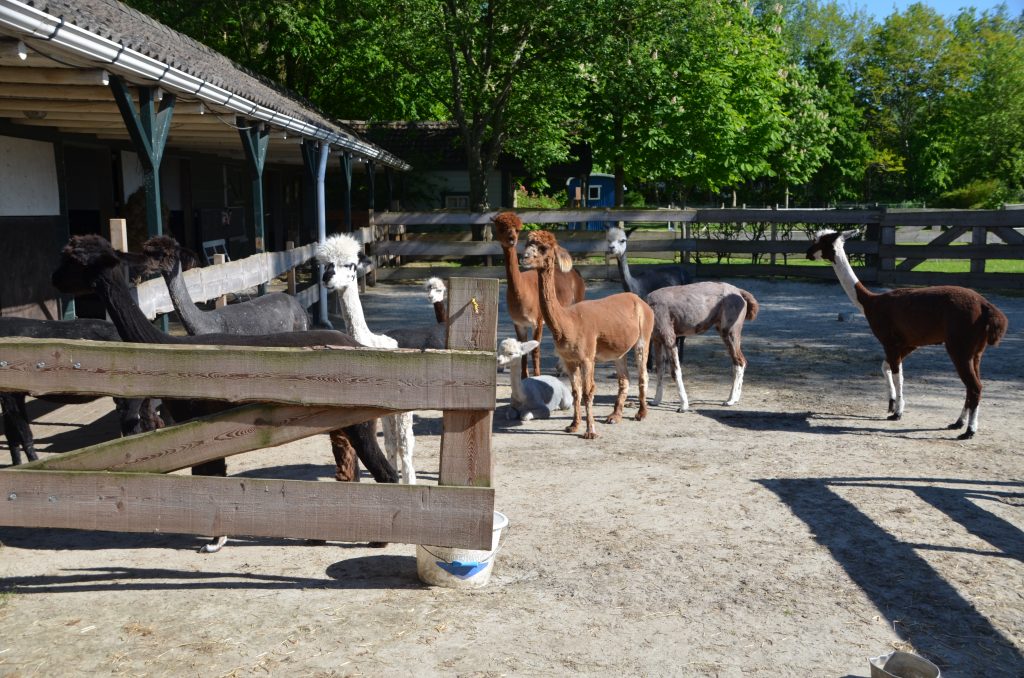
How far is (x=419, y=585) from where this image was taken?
438 centimetres

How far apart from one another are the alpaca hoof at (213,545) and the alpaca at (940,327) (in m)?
5.90

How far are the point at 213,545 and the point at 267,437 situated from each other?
1.66 m

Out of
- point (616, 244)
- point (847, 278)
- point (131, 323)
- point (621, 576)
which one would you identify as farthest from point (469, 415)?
point (616, 244)

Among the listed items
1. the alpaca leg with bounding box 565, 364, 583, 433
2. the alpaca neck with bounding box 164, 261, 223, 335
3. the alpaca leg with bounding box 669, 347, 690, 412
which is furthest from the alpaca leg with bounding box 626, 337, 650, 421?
the alpaca neck with bounding box 164, 261, 223, 335

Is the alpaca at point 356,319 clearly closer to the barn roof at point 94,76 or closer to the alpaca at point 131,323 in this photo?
the alpaca at point 131,323

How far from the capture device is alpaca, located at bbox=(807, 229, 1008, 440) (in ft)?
24.9

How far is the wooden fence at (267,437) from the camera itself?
3512 millimetres

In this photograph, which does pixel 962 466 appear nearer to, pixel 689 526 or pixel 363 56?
pixel 689 526

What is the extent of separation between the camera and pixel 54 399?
263 inches

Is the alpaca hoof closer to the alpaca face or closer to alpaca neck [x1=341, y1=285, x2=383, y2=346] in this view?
alpaca neck [x1=341, y1=285, x2=383, y2=346]

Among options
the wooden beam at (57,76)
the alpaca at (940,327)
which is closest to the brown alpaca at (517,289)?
the alpaca at (940,327)

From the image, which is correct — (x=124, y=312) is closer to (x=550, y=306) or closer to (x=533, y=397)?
(x=550, y=306)

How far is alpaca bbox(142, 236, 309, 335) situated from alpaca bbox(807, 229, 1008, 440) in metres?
5.35

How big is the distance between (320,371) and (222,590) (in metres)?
1.42
